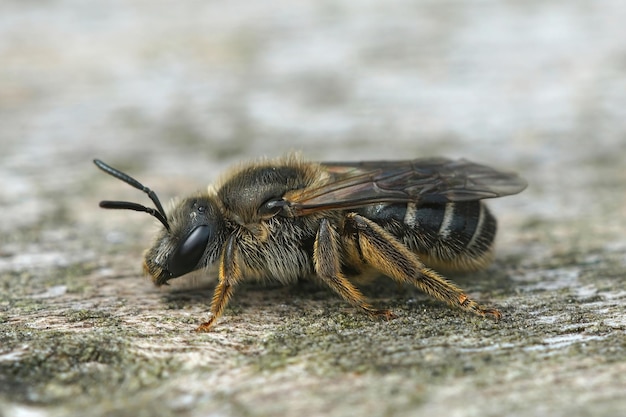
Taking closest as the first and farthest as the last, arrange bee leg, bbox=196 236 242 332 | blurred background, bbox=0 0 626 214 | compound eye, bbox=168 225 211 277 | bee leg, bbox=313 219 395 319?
1. bee leg, bbox=196 236 242 332
2. bee leg, bbox=313 219 395 319
3. compound eye, bbox=168 225 211 277
4. blurred background, bbox=0 0 626 214

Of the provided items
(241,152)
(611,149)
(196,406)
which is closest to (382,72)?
(241,152)

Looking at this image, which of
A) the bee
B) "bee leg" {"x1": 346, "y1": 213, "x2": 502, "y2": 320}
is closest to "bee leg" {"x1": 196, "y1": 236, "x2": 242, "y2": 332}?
the bee

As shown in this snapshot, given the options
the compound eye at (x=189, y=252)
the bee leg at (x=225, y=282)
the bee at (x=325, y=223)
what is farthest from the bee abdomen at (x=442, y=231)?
the compound eye at (x=189, y=252)

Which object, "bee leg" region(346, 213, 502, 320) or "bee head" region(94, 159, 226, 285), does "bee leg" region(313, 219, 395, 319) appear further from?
"bee head" region(94, 159, 226, 285)

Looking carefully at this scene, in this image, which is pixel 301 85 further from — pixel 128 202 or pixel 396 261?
pixel 396 261

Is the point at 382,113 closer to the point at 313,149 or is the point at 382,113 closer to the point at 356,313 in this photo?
the point at 313,149

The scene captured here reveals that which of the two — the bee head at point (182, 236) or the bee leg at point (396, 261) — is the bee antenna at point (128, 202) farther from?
the bee leg at point (396, 261)

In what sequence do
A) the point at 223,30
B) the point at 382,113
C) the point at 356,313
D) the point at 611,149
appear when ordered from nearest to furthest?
the point at 356,313, the point at 611,149, the point at 382,113, the point at 223,30
